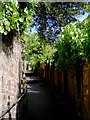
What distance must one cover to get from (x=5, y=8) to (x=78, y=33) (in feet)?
10.1

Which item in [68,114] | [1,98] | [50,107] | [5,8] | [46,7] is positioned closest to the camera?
[5,8]

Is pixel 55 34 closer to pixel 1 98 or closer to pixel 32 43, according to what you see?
pixel 32 43

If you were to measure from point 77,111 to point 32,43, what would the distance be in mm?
11910

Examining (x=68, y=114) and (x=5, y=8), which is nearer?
(x=5, y=8)

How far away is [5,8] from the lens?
2205 mm


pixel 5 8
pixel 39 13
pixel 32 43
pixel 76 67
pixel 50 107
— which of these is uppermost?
pixel 39 13

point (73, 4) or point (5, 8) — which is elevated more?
point (73, 4)

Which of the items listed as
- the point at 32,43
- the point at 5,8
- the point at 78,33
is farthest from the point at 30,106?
the point at 32,43

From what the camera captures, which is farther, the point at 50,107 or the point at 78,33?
the point at 50,107

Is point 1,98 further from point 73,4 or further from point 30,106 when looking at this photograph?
point 73,4

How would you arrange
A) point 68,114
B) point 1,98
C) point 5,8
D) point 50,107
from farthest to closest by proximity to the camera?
point 50,107 → point 68,114 → point 1,98 → point 5,8

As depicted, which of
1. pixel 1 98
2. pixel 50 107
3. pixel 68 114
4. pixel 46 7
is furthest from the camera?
pixel 46 7

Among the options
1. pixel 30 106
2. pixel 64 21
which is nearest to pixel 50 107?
pixel 30 106

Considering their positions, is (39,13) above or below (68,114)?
above
